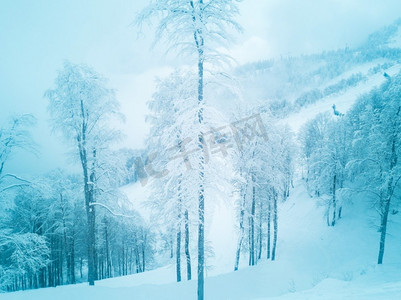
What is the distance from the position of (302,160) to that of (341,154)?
22.4 m

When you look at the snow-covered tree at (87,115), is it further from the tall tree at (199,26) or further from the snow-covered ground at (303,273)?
the tall tree at (199,26)

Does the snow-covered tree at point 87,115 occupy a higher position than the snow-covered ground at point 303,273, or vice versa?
the snow-covered tree at point 87,115

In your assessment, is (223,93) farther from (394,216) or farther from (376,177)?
(394,216)

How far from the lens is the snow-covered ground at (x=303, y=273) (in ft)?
32.1

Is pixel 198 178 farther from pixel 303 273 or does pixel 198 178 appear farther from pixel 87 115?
pixel 303 273

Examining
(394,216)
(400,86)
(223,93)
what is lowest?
(394,216)

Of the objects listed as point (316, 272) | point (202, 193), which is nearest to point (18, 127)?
point (202, 193)

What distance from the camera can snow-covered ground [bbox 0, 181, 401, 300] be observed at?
9.78 m

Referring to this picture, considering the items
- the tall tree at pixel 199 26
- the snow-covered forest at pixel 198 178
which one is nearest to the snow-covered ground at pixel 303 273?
the snow-covered forest at pixel 198 178

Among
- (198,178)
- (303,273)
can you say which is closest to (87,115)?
(198,178)

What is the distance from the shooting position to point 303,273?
57.1 ft

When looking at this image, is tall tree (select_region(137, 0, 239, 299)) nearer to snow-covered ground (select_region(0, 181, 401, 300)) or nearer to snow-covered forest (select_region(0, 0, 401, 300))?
snow-covered forest (select_region(0, 0, 401, 300))

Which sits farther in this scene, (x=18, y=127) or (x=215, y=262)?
(x=215, y=262)

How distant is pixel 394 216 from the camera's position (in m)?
23.8
